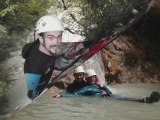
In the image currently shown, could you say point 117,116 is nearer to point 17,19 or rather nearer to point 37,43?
point 17,19

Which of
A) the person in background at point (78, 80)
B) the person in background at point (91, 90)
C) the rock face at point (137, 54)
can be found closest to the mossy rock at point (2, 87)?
the person in background at point (91, 90)

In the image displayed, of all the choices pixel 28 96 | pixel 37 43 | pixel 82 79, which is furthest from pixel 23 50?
pixel 82 79

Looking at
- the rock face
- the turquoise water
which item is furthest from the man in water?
the rock face

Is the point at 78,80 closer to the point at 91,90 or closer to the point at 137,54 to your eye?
the point at 91,90

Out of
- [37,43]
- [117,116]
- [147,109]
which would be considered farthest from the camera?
[147,109]

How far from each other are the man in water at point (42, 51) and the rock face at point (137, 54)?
833cm

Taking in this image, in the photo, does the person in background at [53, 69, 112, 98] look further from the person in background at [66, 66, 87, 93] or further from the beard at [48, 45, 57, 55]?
the beard at [48, 45, 57, 55]

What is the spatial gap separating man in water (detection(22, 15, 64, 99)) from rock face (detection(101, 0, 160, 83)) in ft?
27.3

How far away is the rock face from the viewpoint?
500 inches

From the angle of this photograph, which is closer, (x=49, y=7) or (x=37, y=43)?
(x=37, y=43)

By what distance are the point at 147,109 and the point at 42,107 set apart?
6.90 feet

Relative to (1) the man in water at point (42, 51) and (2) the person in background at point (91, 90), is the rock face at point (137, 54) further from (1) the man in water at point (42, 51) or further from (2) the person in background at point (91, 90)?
(1) the man in water at point (42, 51)

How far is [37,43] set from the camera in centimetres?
420

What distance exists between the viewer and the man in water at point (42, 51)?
410 centimetres
